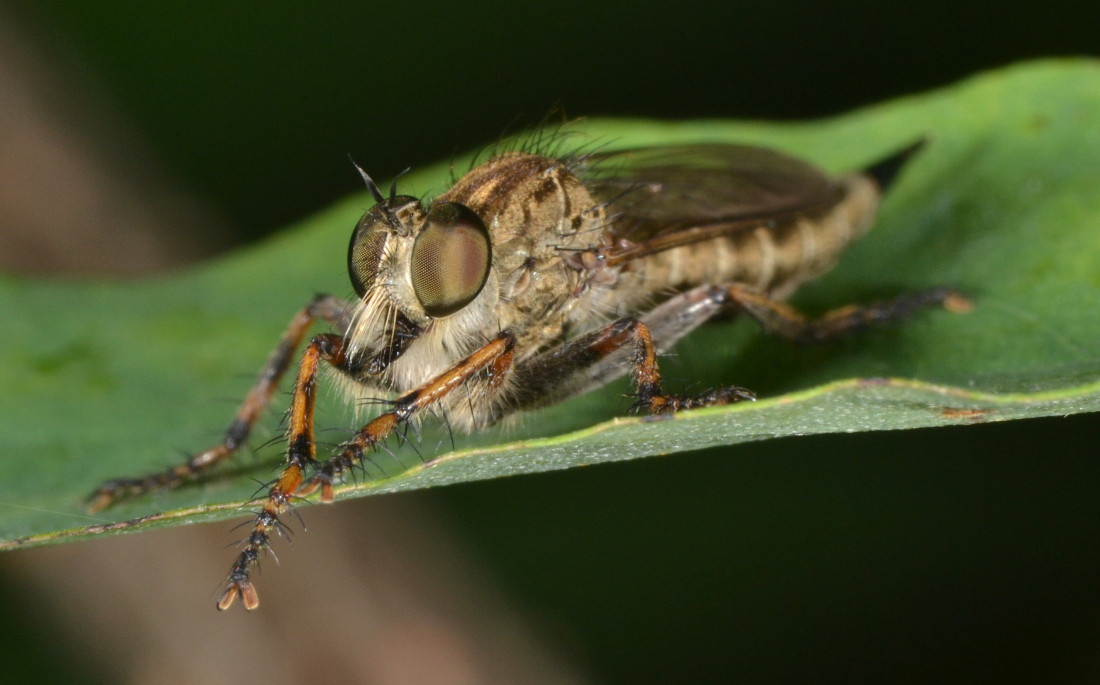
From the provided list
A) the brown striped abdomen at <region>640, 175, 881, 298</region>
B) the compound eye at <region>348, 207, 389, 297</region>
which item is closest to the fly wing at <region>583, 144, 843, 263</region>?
the brown striped abdomen at <region>640, 175, 881, 298</region>

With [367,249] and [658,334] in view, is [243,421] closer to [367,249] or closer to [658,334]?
[367,249]

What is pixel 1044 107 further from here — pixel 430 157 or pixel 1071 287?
pixel 430 157

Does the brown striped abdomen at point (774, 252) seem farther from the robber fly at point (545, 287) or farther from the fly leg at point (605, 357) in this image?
the fly leg at point (605, 357)

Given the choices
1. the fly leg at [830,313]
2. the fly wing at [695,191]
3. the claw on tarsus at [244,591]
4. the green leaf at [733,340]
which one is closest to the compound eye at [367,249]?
the green leaf at [733,340]

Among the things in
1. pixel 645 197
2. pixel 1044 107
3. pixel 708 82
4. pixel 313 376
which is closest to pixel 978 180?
pixel 1044 107

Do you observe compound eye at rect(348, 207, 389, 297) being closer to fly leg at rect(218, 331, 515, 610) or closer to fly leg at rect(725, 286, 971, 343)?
fly leg at rect(218, 331, 515, 610)
